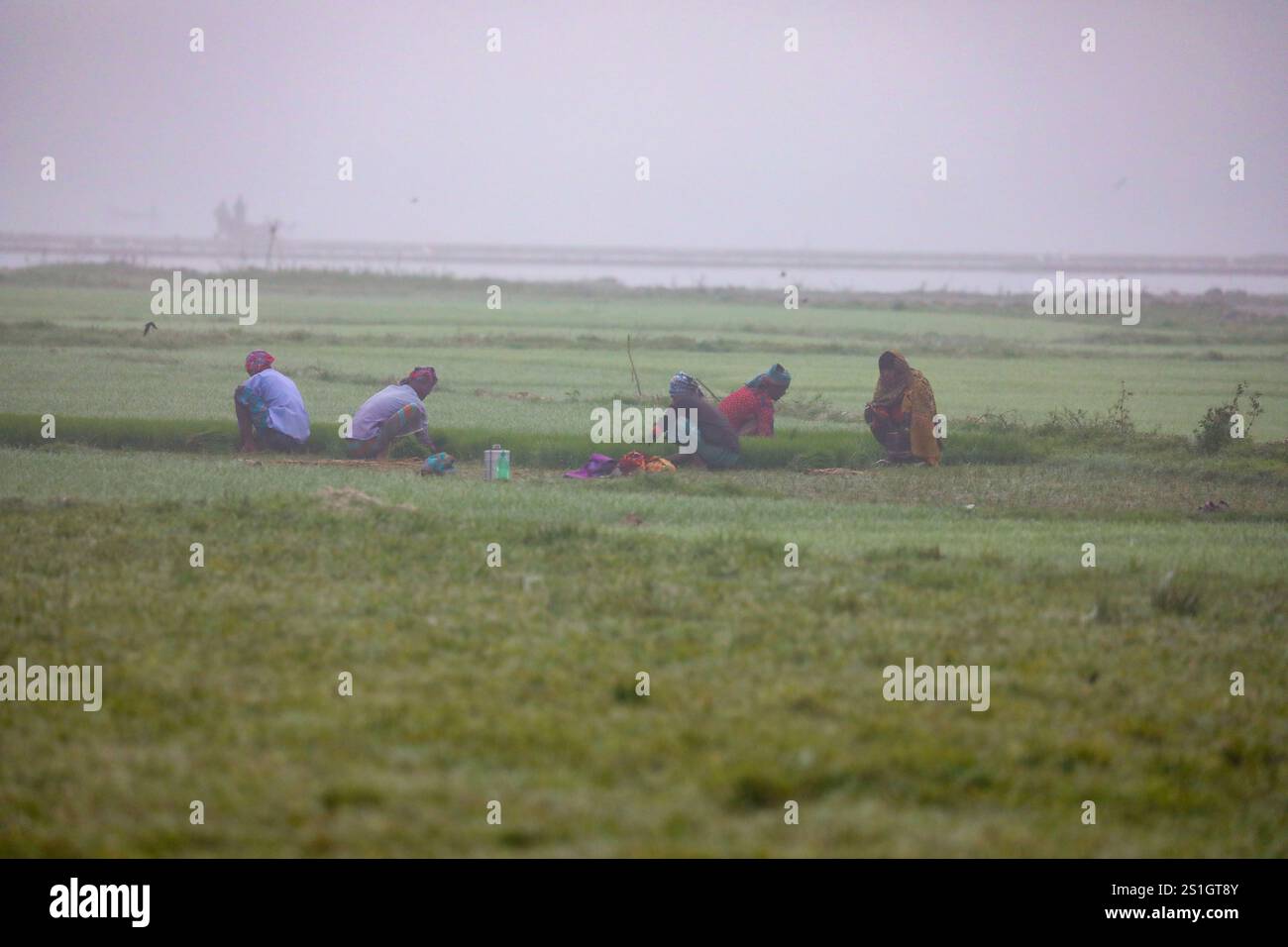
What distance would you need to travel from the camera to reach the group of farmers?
56.5ft

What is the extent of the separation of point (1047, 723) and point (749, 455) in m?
10.8

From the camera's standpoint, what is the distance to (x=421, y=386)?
17.6m

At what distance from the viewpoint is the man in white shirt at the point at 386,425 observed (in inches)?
679

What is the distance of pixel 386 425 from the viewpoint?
56.5 ft

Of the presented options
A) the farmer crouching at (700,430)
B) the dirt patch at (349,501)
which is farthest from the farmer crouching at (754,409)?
the dirt patch at (349,501)

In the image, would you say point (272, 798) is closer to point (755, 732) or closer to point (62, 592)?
point (755, 732)

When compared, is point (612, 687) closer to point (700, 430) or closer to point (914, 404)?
point (700, 430)

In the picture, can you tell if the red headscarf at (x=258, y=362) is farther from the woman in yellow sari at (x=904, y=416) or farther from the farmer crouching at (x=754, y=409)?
the woman in yellow sari at (x=904, y=416)

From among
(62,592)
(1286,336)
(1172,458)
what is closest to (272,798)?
(62,592)

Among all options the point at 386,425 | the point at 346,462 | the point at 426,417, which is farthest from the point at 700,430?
the point at 346,462

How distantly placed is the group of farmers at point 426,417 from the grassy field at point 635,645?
0.43 metres
